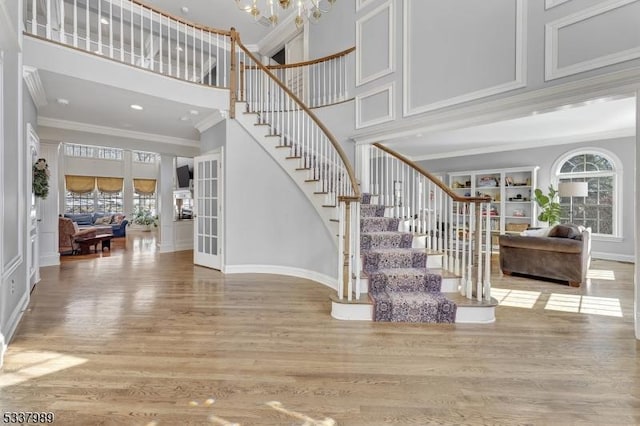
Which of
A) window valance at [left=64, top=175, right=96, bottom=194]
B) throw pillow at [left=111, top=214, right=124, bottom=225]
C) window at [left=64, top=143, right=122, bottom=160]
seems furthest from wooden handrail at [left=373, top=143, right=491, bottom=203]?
window valance at [left=64, top=175, right=96, bottom=194]

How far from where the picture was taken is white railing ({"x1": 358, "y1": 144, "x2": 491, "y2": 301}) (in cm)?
329

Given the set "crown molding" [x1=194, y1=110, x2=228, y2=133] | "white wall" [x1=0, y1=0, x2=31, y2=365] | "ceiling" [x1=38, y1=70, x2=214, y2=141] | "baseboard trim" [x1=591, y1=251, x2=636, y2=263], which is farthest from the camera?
"baseboard trim" [x1=591, y1=251, x2=636, y2=263]

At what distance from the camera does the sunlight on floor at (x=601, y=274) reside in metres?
5.01

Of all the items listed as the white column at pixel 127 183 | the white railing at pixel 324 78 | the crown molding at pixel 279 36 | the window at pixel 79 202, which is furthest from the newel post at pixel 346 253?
the window at pixel 79 202

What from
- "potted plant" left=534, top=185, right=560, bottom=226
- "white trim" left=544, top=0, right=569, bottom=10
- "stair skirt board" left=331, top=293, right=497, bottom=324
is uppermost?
"white trim" left=544, top=0, right=569, bottom=10

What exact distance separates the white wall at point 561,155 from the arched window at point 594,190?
0.41 feet

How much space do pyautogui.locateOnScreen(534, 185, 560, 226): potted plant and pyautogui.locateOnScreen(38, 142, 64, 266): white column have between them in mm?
9726

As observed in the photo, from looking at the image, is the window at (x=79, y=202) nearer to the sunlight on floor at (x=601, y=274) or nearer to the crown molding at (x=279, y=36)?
the crown molding at (x=279, y=36)

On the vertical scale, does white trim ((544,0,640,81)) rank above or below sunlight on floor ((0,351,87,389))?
above

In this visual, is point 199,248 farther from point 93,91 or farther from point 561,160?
point 561,160

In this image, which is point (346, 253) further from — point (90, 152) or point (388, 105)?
point (90, 152)

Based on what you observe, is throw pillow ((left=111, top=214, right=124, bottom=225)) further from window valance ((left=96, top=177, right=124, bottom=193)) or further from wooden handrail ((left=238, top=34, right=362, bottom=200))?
wooden handrail ((left=238, top=34, right=362, bottom=200))

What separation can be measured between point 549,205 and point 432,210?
4668 mm

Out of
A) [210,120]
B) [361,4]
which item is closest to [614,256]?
[361,4]
